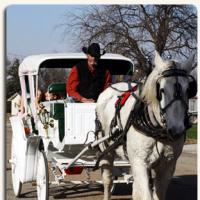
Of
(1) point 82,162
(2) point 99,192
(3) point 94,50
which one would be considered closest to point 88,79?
(3) point 94,50

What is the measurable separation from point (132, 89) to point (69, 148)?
62.2 inches

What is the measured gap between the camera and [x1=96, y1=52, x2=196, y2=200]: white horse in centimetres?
558

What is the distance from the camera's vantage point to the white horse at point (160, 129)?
5578 mm

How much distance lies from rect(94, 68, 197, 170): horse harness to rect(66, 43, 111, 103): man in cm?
100

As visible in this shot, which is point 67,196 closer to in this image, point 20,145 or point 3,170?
point 20,145

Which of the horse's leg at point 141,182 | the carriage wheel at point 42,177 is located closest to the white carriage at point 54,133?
the carriage wheel at point 42,177

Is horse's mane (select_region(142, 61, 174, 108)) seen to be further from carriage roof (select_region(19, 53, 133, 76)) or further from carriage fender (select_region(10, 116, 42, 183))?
carriage roof (select_region(19, 53, 133, 76))

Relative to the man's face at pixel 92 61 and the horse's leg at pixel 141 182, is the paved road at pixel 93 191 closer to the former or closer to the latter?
the man's face at pixel 92 61

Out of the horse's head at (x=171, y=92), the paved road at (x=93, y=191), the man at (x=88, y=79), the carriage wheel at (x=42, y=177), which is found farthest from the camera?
the paved road at (x=93, y=191)

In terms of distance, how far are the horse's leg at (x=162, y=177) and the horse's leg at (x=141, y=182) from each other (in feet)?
0.98

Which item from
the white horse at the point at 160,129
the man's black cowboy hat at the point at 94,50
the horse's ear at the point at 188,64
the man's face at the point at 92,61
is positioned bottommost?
the white horse at the point at 160,129

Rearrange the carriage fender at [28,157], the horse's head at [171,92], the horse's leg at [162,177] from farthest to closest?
the carriage fender at [28,157], the horse's leg at [162,177], the horse's head at [171,92]

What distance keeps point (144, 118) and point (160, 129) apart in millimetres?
254

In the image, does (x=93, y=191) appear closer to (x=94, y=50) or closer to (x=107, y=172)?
(x=107, y=172)
